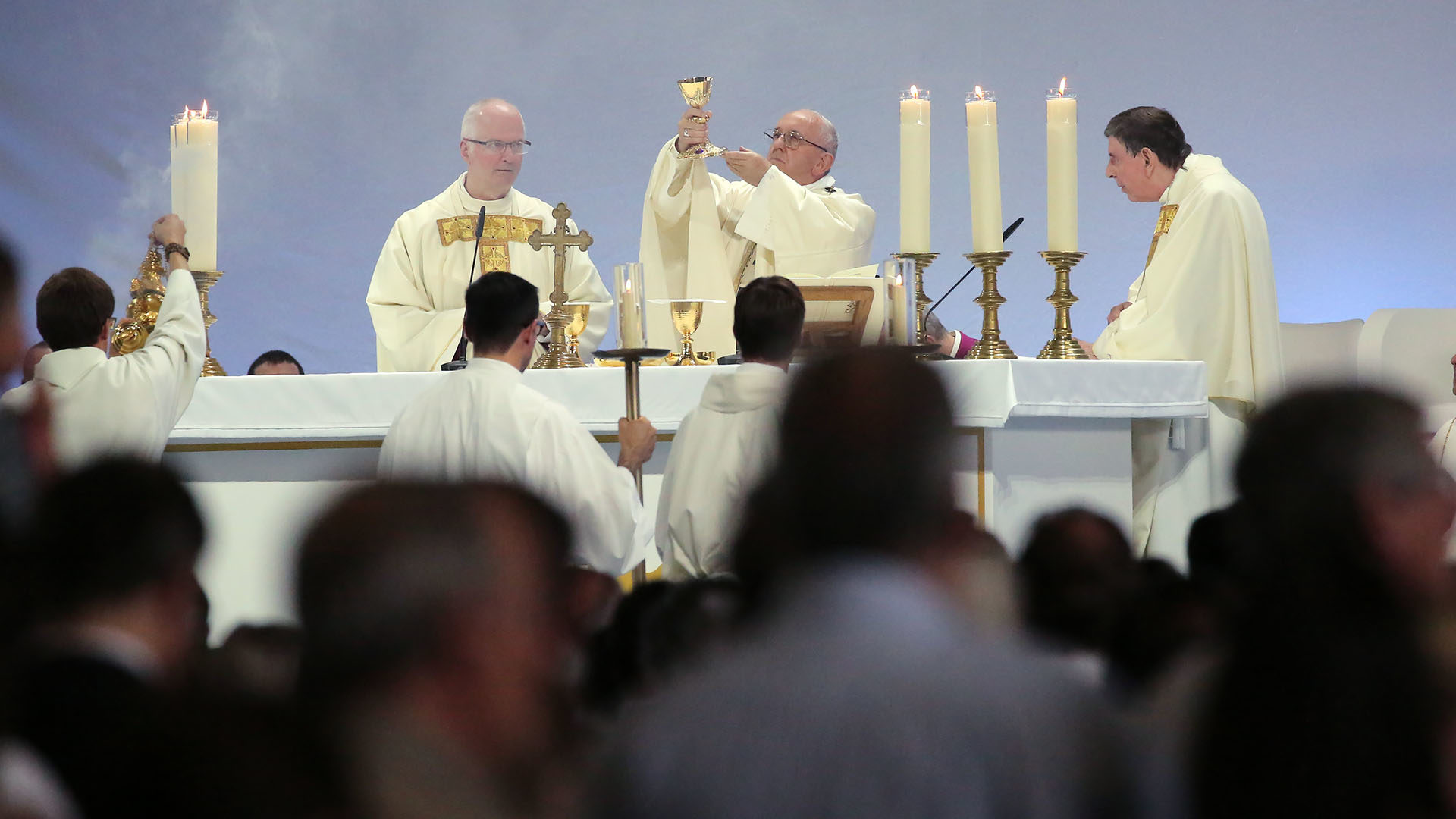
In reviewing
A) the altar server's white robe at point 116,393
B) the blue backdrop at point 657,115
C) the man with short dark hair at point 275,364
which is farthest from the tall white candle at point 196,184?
the blue backdrop at point 657,115

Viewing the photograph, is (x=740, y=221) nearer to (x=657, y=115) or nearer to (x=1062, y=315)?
(x=1062, y=315)

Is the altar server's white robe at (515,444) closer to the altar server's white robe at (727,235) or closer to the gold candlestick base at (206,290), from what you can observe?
the gold candlestick base at (206,290)

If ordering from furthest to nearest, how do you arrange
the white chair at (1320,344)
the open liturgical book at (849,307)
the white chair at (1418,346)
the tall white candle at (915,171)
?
the white chair at (1320,344) < the white chair at (1418,346) < the tall white candle at (915,171) < the open liturgical book at (849,307)

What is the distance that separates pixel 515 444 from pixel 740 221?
1926 millimetres

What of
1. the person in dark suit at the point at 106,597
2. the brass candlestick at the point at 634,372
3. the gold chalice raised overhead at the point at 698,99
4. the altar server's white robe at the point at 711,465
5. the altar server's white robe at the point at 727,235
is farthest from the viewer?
the altar server's white robe at the point at 727,235

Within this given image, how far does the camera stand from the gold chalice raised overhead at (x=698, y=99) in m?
4.68

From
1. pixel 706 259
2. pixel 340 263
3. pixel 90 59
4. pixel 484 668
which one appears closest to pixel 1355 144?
pixel 706 259

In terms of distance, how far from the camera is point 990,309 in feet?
14.1

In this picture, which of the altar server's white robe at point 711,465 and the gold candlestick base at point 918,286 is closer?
the altar server's white robe at point 711,465

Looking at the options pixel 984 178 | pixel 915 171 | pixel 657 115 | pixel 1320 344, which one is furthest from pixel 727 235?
pixel 657 115

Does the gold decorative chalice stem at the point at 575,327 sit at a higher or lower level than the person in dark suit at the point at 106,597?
higher

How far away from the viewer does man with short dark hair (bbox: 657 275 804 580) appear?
3168mm

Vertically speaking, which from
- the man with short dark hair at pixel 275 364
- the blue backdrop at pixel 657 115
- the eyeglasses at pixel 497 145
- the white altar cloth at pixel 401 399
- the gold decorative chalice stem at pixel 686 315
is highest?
the blue backdrop at pixel 657 115

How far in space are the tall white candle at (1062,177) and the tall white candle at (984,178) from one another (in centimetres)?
15
